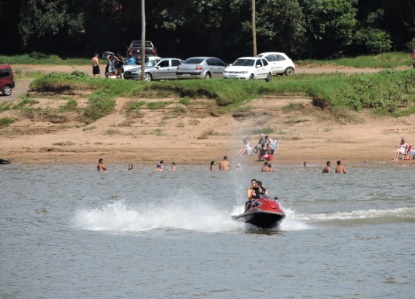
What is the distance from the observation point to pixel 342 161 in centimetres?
3928

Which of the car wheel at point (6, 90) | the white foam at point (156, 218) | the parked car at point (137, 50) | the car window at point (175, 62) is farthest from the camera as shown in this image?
the parked car at point (137, 50)

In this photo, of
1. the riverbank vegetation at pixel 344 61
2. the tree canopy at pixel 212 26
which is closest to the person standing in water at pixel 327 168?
the riverbank vegetation at pixel 344 61

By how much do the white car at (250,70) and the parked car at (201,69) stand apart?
6.90 feet

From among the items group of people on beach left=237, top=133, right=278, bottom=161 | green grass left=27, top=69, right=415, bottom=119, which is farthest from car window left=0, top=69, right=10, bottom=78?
group of people on beach left=237, top=133, right=278, bottom=161

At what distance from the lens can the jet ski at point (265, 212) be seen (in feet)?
90.0

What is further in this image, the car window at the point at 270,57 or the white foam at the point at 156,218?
the car window at the point at 270,57

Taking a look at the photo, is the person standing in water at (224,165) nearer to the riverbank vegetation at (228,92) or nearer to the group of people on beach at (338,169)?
the group of people on beach at (338,169)

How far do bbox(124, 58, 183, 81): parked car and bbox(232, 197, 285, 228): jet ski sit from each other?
2691 cm

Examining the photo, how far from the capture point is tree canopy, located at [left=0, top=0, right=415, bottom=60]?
201 ft

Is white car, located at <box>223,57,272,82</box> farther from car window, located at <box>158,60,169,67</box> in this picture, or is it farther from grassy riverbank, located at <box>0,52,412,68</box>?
grassy riverbank, located at <box>0,52,412,68</box>

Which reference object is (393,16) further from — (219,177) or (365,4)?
(219,177)

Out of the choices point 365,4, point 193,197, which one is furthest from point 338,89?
point 365,4

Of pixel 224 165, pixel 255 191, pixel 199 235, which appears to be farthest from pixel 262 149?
pixel 255 191

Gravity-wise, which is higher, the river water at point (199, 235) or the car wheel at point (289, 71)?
the car wheel at point (289, 71)
